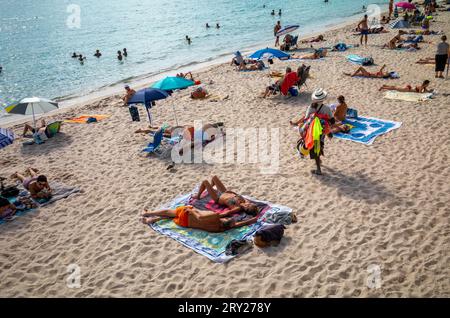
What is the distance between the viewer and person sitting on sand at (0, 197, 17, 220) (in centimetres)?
648

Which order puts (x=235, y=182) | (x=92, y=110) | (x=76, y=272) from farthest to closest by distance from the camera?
(x=92, y=110) < (x=235, y=182) < (x=76, y=272)

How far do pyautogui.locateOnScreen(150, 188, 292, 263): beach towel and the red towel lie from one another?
21.9ft

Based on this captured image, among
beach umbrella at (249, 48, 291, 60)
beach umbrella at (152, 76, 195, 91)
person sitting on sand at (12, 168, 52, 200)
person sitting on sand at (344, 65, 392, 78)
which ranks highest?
beach umbrella at (249, 48, 291, 60)

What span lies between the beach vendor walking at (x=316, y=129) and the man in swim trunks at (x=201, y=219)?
209 cm

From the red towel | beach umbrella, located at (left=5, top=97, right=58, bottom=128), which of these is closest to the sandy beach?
beach umbrella, located at (left=5, top=97, right=58, bottom=128)

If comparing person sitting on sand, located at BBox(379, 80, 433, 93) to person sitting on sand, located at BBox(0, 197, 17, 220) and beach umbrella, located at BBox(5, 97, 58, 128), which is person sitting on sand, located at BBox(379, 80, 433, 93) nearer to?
beach umbrella, located at BBox(5, 97, 58, 128)

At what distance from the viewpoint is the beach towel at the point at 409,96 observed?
33.5 feet

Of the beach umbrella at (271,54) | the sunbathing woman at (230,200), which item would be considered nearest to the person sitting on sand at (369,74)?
the beach umbrella at (271,54)
